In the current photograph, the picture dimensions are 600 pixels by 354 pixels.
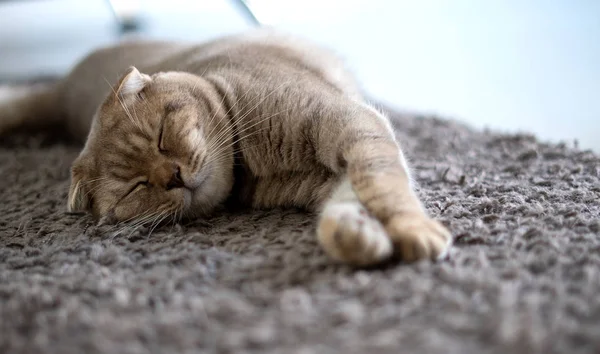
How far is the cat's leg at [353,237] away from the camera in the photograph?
35.0 inches

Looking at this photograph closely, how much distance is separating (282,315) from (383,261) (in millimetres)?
222

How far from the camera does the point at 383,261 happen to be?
0.92m

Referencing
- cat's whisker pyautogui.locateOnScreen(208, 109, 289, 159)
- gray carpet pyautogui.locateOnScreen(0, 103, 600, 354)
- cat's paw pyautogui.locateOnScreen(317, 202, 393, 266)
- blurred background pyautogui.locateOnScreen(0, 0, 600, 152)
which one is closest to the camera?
gray carpet pyautogui.locateOnScreen(0, 103, 600, 354)

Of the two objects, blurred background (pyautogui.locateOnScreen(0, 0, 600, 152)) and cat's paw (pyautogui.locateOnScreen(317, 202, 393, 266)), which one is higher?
blurred background (pyautogui.locateOnScreen(0, 0, 600, 152))

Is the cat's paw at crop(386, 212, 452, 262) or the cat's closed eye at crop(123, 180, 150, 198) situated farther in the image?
the cat's closed eye at crop(123, 180, 150, 198)

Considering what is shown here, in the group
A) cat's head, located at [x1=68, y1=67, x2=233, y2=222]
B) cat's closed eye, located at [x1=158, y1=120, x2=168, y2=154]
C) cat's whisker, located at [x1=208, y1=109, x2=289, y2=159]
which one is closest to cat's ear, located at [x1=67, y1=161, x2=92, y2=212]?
cat's head, located at [x1=68, y1=67, x2=233, y2=222]

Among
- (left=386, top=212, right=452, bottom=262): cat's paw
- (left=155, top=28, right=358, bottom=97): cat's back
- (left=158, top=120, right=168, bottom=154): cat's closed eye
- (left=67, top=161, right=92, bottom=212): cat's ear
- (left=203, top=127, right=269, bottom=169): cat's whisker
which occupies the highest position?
(left=155, top=28, right=358, bottom=97): cat's back

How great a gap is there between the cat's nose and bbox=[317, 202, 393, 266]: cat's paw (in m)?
0.45

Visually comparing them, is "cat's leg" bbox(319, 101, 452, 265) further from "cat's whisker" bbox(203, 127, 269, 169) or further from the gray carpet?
"cat's whisker" bbox(203, 127, 269, 169)

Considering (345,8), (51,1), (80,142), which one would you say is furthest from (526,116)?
(51,1)

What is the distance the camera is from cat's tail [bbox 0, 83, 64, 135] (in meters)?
2.28

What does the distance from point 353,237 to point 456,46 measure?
2.00 metres

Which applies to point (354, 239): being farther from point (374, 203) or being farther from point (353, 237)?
point (374, 203)

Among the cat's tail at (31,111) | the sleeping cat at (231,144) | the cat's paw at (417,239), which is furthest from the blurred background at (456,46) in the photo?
the cat's paw at (417,239)
